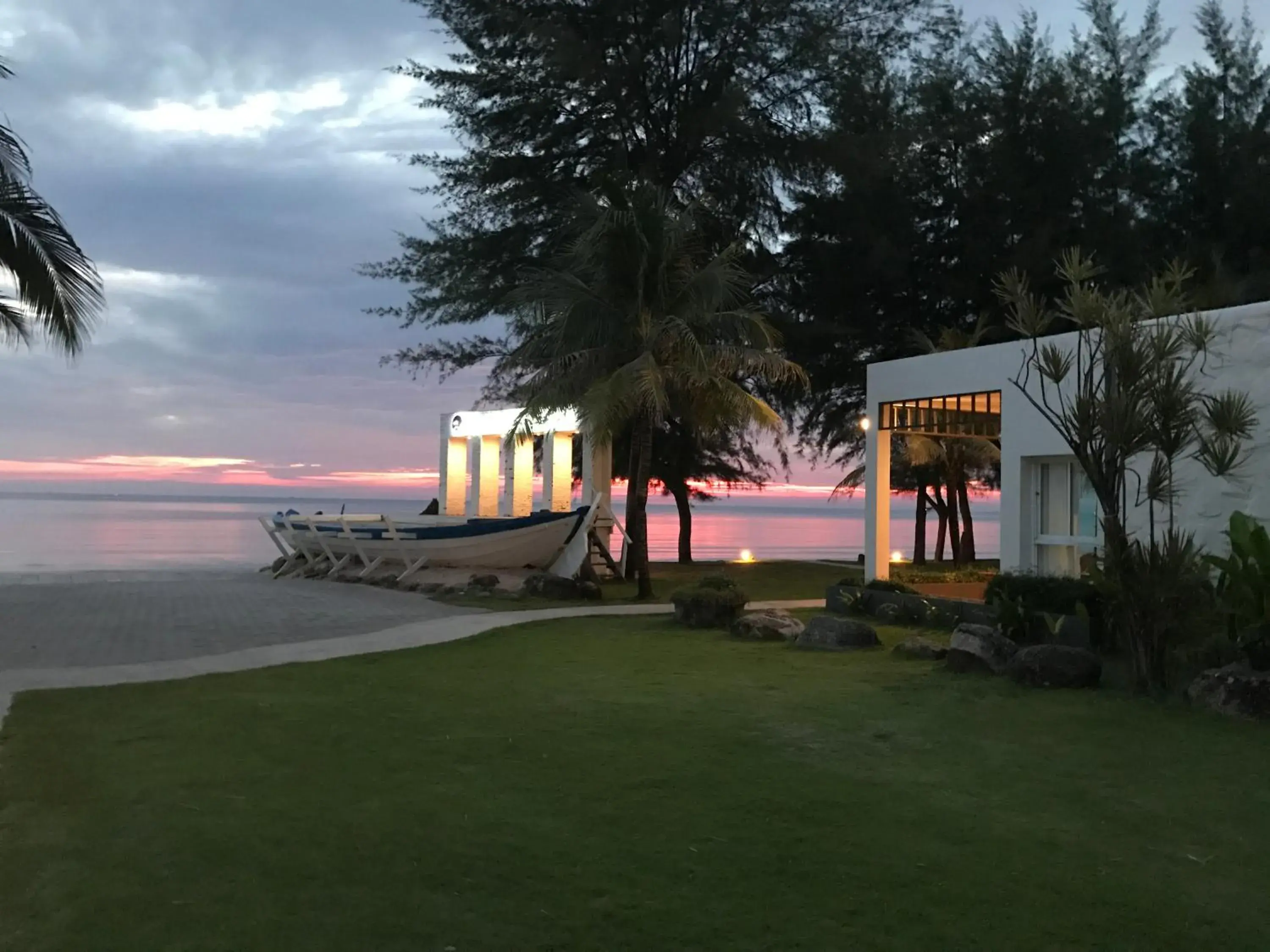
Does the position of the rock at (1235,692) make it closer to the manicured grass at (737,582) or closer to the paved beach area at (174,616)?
the manicured grass at (737,582)

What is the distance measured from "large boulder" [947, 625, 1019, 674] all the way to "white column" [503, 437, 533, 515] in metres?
15.0

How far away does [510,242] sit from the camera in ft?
75.2

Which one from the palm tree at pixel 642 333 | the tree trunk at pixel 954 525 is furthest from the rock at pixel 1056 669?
the tree trunk at pixel 954 525

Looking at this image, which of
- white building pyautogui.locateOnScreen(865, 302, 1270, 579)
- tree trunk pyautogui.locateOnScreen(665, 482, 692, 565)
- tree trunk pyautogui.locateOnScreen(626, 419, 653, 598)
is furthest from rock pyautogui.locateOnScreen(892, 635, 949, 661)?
tree trunk pyautogui.locateOnScreen(665, 482, 692, 565)

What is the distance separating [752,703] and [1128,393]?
143 inches

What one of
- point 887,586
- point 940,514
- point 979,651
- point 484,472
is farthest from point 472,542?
point 940,514

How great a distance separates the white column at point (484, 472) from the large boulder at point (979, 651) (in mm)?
15891

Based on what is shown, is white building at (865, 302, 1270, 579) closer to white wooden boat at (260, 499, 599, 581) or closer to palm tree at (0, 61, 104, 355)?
white wooden boat at (260, 499, 599, 581)

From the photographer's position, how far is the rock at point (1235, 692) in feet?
24.7

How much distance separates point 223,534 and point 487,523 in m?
34.3

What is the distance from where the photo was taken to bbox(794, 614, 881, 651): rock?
10.9m

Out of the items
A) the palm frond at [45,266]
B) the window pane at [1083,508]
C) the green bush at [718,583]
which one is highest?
the palm frond at [45,266]

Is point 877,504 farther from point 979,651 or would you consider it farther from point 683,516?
point 683,516

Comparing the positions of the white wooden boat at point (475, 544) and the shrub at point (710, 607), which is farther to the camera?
the white wooden boat at point (475, 544)
